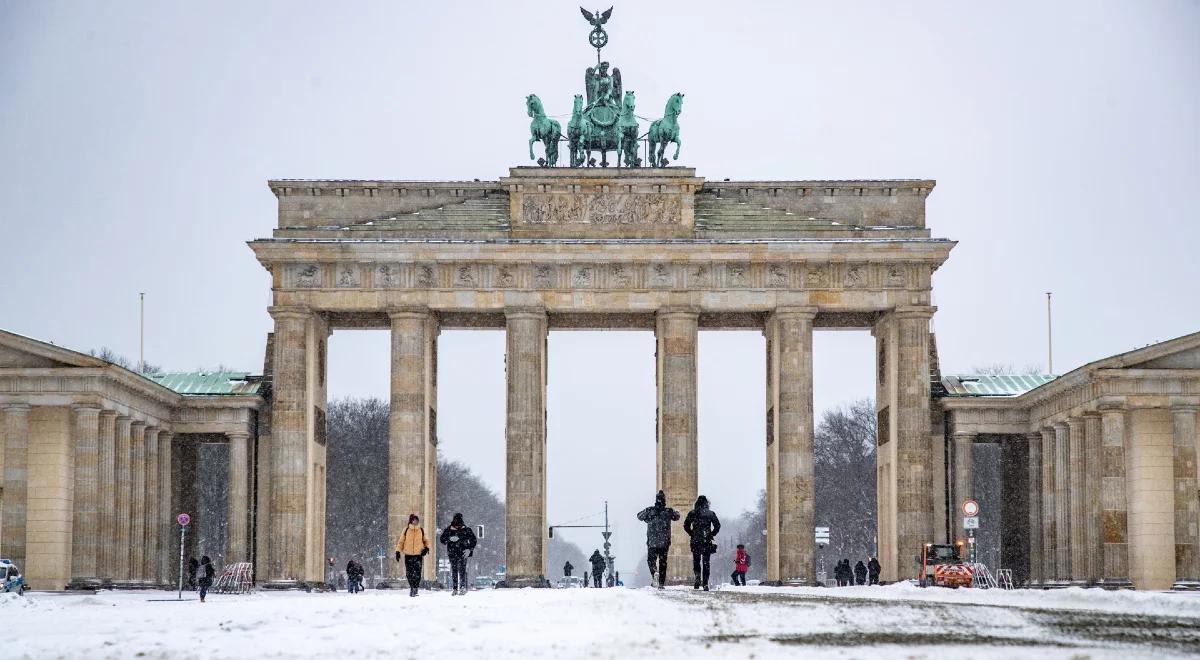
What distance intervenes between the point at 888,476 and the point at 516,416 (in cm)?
1324

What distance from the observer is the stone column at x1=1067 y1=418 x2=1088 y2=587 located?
59.1 m

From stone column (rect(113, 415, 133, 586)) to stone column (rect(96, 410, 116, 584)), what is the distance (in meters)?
0.93

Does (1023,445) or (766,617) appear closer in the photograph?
(766,617)

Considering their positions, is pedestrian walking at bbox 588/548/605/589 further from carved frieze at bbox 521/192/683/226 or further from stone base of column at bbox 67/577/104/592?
stone base of column at bbox 67/577/104/592

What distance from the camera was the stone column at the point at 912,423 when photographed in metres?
64.1

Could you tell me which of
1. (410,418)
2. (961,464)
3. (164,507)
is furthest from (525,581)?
(961,464)

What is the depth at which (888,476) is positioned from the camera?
66.3 metres

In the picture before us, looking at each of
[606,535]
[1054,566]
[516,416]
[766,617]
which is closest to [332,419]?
[606,535]

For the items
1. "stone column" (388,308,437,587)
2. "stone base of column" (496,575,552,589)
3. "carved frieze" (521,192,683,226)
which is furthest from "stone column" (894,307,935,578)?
"stone column" (388,308,437,587)

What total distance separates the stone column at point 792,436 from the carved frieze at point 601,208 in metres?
4.02

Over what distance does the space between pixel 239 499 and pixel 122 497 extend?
5.99 meters

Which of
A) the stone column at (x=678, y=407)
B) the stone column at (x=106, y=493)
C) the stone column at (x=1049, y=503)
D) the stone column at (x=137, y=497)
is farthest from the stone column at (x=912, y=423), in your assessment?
the stone column at (x=106, y=493)

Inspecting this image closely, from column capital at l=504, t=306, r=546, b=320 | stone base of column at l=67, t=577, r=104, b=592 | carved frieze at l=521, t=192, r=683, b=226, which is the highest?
carved frieze at l=521, t=192, r=683, b=226

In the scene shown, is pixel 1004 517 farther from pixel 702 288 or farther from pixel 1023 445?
pixel 702 288
